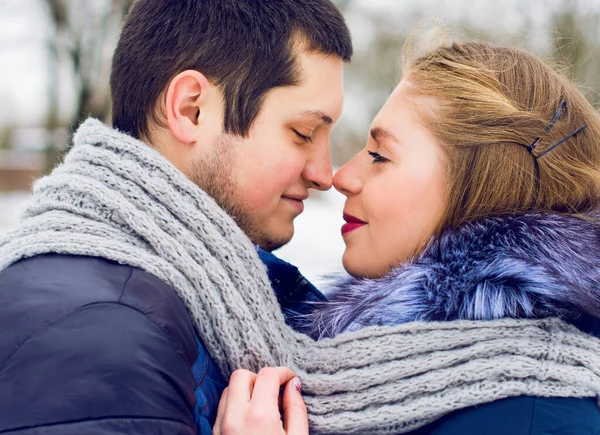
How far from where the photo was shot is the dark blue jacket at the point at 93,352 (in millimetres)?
1199

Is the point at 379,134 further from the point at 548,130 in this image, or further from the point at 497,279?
the point at 497,279

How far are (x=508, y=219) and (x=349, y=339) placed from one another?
0.55 m

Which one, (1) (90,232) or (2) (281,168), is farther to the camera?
(2) (281,168)

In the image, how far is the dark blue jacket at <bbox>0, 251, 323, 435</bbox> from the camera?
1199 mm

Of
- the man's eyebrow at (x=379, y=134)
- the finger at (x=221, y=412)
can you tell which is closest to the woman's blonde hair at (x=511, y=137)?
the man's eyebrow at (x=379, y=134)

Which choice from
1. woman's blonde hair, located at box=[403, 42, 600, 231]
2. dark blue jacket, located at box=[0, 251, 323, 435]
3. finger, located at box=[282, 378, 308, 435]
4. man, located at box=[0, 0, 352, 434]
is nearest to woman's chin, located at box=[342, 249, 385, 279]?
man, located at box=[0, 0, 352, 434]

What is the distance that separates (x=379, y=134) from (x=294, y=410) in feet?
3.16

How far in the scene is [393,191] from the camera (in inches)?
82.1

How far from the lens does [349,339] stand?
1801 mm

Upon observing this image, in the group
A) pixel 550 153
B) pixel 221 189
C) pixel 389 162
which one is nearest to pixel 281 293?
pixel 221 189

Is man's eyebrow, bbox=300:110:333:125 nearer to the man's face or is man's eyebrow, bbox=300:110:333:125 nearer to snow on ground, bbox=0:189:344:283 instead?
the man's face

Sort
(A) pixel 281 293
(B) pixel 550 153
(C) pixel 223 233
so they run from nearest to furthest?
(C) pixel 223 233, (B) pixel 550 153, (A) pixel 281 293

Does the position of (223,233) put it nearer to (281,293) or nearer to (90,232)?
(90,232)

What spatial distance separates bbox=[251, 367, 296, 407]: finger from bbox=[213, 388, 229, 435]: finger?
75mm
